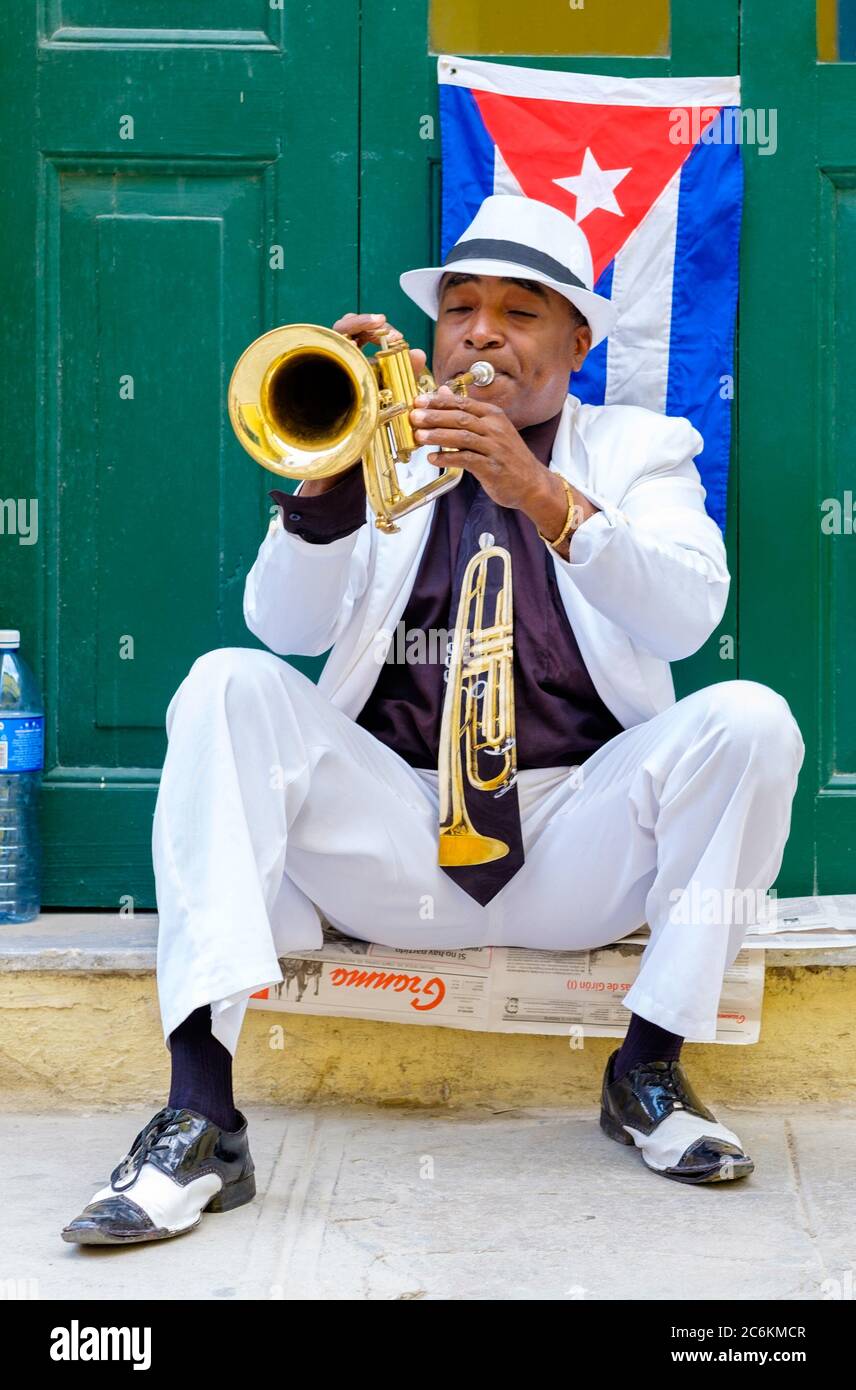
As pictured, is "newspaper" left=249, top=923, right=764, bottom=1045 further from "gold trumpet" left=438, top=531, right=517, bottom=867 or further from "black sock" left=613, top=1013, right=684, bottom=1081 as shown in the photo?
"gold trumpet" left=438, top=531, right=517, bottom=867

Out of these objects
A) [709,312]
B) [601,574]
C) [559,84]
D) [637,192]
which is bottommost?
[601,574]

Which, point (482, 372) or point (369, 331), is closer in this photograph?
point (369, 331)

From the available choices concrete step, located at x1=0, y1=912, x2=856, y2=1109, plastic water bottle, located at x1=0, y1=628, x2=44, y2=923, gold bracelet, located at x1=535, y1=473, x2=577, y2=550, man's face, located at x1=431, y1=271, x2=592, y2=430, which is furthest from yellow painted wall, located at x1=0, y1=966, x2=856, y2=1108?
man's face, located at x1=431, y1=271, x2=592, y2=430

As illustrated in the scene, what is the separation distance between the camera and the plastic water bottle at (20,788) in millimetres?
3340

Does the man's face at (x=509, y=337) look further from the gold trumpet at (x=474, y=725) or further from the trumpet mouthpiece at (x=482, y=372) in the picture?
the gold trumpet at (x=474, y=725)

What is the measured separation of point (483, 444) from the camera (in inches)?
101

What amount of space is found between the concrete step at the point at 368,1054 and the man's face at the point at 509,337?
1.20 meters

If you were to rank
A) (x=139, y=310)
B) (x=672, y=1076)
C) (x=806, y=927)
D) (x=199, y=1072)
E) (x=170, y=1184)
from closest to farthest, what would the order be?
(x=170, y=1184)
(x=199, y=1072)
(x=672, y=1076)
(x=806, y=927)
(x=139, y=310)

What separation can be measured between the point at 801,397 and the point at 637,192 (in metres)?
0.57

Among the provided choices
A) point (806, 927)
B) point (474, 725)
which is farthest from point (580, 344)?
point (806, 927)

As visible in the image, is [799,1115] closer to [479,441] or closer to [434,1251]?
[434,1251]

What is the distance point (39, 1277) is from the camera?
220 cm

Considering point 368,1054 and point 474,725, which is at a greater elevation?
point 474,725

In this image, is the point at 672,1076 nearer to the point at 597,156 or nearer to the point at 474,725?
the point at 474,725
